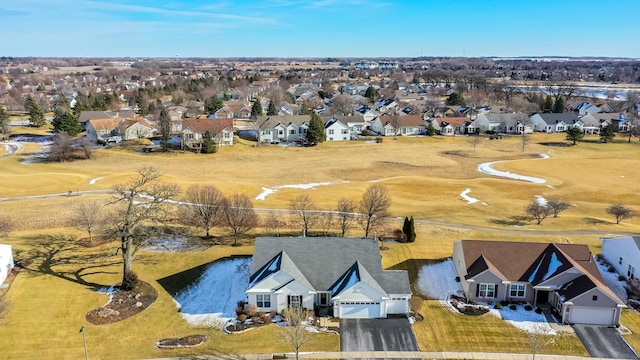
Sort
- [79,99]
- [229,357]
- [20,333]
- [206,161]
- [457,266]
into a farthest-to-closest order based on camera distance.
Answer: [79,99]
[206,161]
[457,266]
[20,333]
[229,357]

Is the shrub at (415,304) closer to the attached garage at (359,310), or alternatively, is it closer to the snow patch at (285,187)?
the attached garage at (359,310)

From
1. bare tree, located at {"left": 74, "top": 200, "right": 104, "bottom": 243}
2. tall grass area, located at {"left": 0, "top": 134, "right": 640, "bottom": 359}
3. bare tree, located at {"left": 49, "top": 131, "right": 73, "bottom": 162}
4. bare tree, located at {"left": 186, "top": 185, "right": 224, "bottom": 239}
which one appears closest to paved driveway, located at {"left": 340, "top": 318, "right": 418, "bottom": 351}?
tall grass area, located at {"left": 0, "top": 134, "right": 640, "bottom": 359}

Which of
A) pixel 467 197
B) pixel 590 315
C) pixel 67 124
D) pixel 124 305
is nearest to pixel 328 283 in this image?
pixel 124 305

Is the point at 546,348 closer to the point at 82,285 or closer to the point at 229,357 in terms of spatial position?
the point at 229,357

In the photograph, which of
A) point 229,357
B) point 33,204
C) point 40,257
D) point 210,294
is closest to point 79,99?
point 33,204

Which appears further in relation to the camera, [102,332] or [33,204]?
[33,204]

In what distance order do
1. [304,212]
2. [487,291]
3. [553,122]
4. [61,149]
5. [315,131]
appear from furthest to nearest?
[553,122], [315,131], [61,149], [304,212], [487,291]

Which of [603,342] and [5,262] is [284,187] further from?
[603,342]
